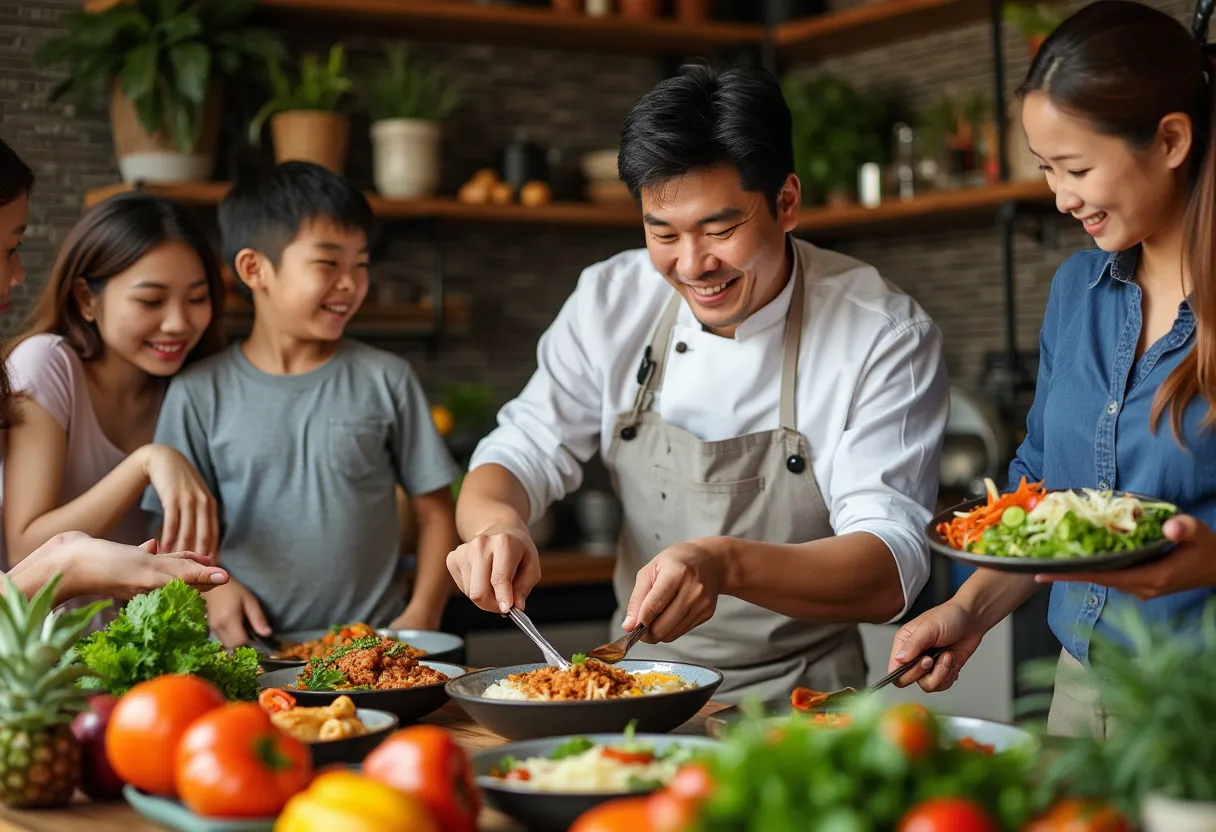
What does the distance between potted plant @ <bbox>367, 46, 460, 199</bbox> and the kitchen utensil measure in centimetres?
295

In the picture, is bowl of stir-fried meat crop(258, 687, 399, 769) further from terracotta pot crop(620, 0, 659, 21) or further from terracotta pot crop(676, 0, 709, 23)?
terracotta pot crop(676, 0, 709, 23)

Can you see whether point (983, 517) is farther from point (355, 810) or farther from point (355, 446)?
point (355, 446)

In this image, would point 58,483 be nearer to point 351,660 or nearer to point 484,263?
point 351,660

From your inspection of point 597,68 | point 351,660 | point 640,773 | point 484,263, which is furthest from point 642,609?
point 597,68

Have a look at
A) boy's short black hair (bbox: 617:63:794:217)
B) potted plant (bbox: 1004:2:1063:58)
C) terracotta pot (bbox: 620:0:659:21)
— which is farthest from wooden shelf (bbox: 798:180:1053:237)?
boy's short black hair (bbox: 617:63:794:217)

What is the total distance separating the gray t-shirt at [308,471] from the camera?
2676 mm

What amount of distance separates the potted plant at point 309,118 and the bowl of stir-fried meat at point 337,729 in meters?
2.99

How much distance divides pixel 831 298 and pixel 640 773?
1.31m

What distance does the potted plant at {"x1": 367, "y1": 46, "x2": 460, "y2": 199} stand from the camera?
178 inches

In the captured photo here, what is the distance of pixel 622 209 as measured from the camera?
4.90m

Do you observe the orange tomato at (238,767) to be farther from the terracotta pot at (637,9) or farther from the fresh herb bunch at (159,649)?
the terracotta pot at (637,9)

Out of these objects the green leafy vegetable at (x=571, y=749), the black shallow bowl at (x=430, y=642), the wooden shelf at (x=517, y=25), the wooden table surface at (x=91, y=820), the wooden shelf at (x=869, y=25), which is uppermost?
the wooden shelf at (x=517, y=25)

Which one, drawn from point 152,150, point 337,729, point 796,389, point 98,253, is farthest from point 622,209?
point 337,729

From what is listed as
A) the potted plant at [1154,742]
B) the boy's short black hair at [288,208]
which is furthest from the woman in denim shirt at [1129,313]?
the boy's short black hair at [288,208]
